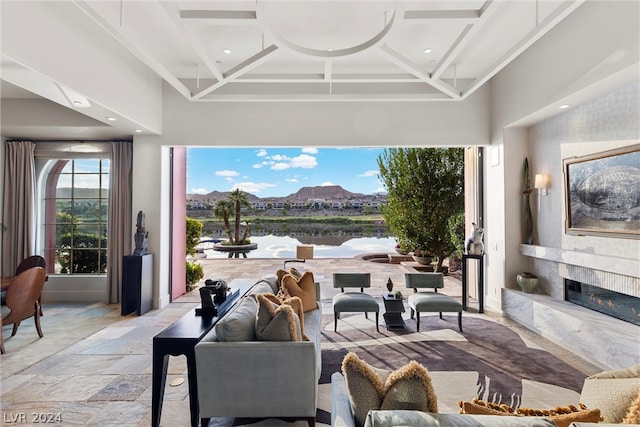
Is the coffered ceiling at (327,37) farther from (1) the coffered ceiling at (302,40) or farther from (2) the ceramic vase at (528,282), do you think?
(2) the ceramic vase at (528,282)

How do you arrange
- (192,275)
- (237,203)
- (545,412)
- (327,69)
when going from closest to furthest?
(545,412) < (327,69) < (192,275) < (237,203)

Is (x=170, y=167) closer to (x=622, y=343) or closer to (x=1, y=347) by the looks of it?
(x=1, y=347)

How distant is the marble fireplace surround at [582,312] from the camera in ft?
9.40

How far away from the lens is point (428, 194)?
759 cm

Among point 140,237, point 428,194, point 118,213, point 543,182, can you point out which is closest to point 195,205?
point 118,213

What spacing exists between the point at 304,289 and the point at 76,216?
469 cm

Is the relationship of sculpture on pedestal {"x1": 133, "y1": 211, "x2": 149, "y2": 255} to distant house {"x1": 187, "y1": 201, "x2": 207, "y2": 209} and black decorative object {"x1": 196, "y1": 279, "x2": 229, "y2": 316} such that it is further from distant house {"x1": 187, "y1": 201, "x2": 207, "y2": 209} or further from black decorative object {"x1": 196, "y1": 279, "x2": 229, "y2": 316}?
distant house {"x1": 187, "y1": 201, "x2": 207, "y2": 209}

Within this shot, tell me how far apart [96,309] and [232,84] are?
13.2 feet

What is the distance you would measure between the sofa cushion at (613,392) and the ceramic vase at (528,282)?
329cm

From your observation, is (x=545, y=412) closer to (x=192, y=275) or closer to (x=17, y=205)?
(x=192, y=275)

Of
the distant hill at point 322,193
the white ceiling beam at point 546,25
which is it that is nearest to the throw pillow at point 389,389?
the white ceiling beam at point 546,25

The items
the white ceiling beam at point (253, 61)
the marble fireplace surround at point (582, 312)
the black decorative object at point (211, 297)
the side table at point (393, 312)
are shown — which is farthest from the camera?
the side table at point (393, 312)

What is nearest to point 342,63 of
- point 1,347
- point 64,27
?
point 64,27

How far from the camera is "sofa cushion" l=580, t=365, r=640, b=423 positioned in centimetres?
118
